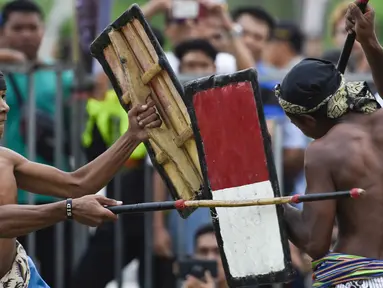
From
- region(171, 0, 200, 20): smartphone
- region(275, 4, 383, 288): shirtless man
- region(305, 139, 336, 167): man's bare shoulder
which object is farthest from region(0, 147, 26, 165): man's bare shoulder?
region(171, 0, 200, 20): smartphone

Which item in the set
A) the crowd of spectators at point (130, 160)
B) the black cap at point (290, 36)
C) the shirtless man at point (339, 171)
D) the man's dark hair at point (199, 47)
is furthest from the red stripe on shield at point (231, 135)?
the black cap at point (290, 36)

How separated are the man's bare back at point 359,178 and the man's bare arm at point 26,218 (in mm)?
1343

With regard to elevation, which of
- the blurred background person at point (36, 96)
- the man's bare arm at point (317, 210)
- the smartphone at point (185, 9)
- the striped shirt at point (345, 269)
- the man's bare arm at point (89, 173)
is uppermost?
the smartphone at point (185, 9)

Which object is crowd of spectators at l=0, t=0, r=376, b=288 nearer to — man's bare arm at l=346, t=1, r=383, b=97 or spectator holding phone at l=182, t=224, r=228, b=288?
spectator holding phone at l=182, t=224, r=228, b=288

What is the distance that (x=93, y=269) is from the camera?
9070mm

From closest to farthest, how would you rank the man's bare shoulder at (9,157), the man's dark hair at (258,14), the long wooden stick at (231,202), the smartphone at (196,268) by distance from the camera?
the long wooden stick at (231,202) → the man's bare shoulder at (9,157) → the smartphone at (196,268) → the man's dark hair at (258,14)

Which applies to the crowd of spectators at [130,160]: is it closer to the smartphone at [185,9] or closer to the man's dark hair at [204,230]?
the man's dark hair at [204,230]

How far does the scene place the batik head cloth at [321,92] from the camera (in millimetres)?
6434

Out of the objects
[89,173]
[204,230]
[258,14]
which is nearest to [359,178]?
[89,173]

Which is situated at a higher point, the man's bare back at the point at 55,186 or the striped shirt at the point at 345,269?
the man's bare back at the point at 55,186

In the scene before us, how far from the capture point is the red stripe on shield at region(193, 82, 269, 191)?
263 inches

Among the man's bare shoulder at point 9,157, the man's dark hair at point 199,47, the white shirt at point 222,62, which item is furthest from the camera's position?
the white shirt at point 222,62

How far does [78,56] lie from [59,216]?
344cm

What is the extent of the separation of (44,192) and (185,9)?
3.22 metres
